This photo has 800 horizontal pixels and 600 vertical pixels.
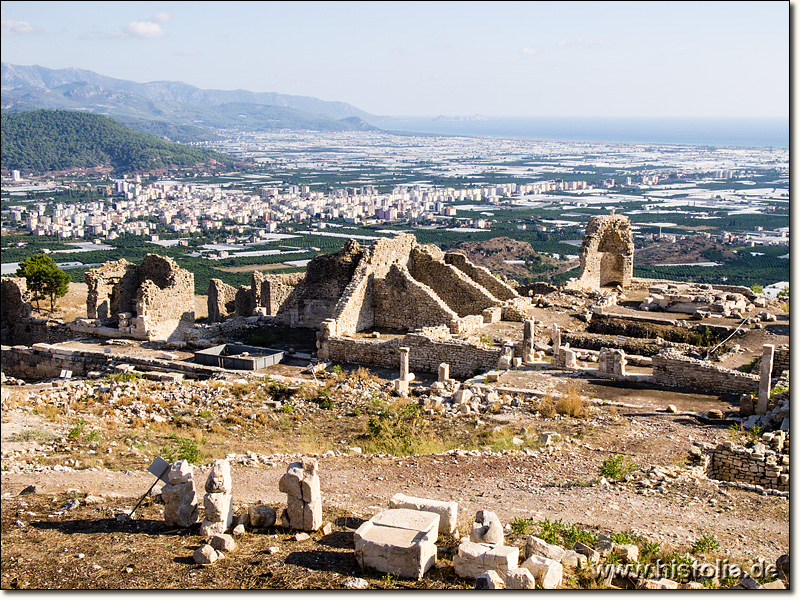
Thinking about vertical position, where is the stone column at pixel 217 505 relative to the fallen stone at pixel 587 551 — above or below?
above

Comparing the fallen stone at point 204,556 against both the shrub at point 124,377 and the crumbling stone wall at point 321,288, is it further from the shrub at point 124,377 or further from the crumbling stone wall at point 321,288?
the crumbling stone wall at point 321,288

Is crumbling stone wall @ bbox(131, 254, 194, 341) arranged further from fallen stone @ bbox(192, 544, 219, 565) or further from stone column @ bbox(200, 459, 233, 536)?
fallen stone @ bbox(192, 544, 219, 565)

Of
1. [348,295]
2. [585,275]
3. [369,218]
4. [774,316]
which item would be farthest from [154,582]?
[369,218]

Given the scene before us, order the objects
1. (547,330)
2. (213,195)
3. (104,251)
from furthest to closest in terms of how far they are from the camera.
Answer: (213,195), (104,251), (547,330)

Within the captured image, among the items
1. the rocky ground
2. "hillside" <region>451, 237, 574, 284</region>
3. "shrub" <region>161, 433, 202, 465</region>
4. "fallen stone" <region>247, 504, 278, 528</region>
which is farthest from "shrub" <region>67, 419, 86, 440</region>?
"hillside" <region>451, 237, 574, 284</region>

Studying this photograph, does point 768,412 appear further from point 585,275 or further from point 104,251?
point 104,251

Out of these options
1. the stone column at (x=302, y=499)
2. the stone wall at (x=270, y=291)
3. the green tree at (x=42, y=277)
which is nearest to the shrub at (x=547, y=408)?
the stone column at (x=302, y=499)

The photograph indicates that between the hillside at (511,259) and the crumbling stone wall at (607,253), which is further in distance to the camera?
the hillside at (511,259)
